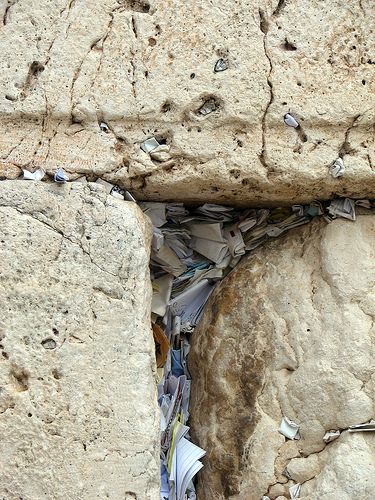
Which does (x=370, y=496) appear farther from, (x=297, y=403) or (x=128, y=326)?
(x=128, y=326)

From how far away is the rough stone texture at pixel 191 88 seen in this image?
1.97 meters

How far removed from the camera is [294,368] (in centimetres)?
207

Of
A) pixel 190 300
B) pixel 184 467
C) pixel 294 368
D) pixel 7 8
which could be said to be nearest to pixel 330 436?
pixel 294 368

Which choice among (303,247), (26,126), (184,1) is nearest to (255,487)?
(303,247)

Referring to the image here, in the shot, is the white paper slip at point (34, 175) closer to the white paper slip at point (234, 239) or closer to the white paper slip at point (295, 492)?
the white paper slip at point (234, 239)

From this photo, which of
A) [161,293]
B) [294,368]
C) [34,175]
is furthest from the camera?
[161,293]

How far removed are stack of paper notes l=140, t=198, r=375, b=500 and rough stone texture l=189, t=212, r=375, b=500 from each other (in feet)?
0.15

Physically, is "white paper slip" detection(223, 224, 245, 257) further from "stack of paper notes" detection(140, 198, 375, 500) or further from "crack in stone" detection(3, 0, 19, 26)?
"crack in stone" detection(3, 0, 19, 26)

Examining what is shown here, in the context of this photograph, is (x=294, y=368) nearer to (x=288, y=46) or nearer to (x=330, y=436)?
(x=330, y=436)

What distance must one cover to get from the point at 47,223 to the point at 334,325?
809mm

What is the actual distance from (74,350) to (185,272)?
530mm

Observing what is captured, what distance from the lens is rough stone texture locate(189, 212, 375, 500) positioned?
1984mm

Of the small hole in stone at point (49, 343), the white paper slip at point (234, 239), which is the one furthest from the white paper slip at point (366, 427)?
the small hole in stone at point (49, 343)

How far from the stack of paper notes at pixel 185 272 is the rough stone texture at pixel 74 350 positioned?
256 millimetres
